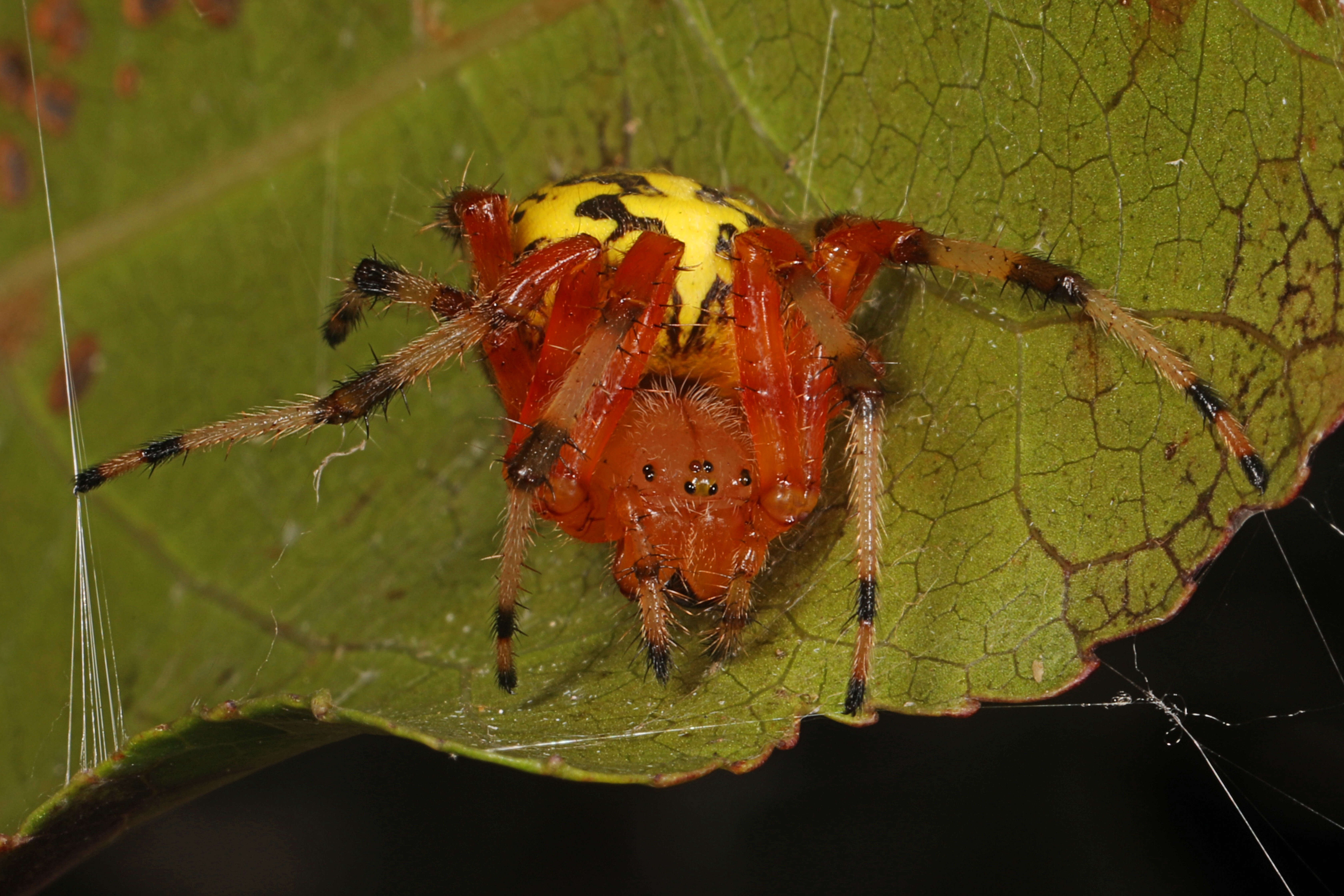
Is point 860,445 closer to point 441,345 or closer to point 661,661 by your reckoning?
point 661,661

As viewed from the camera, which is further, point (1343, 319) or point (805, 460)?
point (805, 460)

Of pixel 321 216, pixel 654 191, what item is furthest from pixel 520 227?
pixel 321 216

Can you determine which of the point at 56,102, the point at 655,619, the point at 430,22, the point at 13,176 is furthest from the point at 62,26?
the point at 655,619

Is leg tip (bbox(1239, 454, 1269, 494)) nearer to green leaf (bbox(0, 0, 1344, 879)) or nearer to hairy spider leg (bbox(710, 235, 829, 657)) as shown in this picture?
green leaf (bbox(0, 0, 1344, 879))

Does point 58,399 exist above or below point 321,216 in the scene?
below

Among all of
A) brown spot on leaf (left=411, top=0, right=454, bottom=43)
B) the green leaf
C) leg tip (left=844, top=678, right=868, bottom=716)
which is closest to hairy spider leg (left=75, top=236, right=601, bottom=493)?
the green leaf

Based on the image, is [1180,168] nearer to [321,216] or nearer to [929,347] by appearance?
[929,347]
